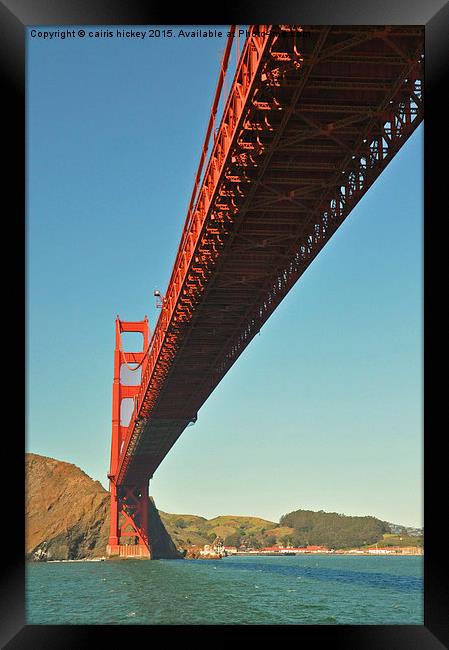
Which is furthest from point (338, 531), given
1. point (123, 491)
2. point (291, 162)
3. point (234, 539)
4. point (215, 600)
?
point (291, 162)

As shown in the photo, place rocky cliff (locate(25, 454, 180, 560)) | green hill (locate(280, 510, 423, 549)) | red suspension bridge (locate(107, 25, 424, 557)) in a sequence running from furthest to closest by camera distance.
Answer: green hill (locate(280, 510, 423, 549)) → rocky cliff (locate(25, 454, 180, 560)) → red suspension bridge (locate(107, 25, 424, 557))

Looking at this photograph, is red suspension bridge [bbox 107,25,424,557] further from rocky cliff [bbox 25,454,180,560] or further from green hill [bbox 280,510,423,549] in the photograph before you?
green hill [bbox 280,510,423,549]

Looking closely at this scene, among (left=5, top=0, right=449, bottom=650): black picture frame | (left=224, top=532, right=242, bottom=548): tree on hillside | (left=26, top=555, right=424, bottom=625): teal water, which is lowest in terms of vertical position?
(left=224, top=532, right=242, bottom=548): tree on hillside

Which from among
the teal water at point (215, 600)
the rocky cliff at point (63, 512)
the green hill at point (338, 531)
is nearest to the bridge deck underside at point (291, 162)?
the teal water at point (215, 600)

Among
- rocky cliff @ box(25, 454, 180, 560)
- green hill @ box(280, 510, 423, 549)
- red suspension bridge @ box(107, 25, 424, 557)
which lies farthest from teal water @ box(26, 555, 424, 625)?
green hill @ box(280, 510, 423, 549)
